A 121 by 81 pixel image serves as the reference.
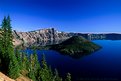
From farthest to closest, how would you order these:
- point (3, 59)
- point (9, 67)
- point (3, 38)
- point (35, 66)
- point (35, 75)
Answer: point (35, 66), point (35, 75), point (3, 38), point (3, 59), point (9, 67)

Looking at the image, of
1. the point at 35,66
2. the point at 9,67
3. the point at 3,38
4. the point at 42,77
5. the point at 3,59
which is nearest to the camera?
the point at 9,67

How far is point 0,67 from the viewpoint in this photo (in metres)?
104

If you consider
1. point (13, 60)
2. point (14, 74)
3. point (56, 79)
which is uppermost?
point (13, 60)

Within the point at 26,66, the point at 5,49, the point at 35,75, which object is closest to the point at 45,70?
the point at 35,75

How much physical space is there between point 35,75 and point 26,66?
13.5 m

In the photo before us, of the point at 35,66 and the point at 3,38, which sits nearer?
the point at 3,38

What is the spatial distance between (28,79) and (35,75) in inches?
811

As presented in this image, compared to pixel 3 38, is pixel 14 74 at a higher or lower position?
lower

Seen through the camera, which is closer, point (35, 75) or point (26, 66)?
point (35, 75)

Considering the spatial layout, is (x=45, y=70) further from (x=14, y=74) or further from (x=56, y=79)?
(x=14, y=74)

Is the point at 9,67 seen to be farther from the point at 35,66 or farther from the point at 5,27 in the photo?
the point at 35,66

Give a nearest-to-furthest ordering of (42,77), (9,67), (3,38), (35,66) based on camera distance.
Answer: (9,67), (3,38), (42,77), (35,66)

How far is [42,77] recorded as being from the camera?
132000mm

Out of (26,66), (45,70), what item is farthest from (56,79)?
(26,66)
